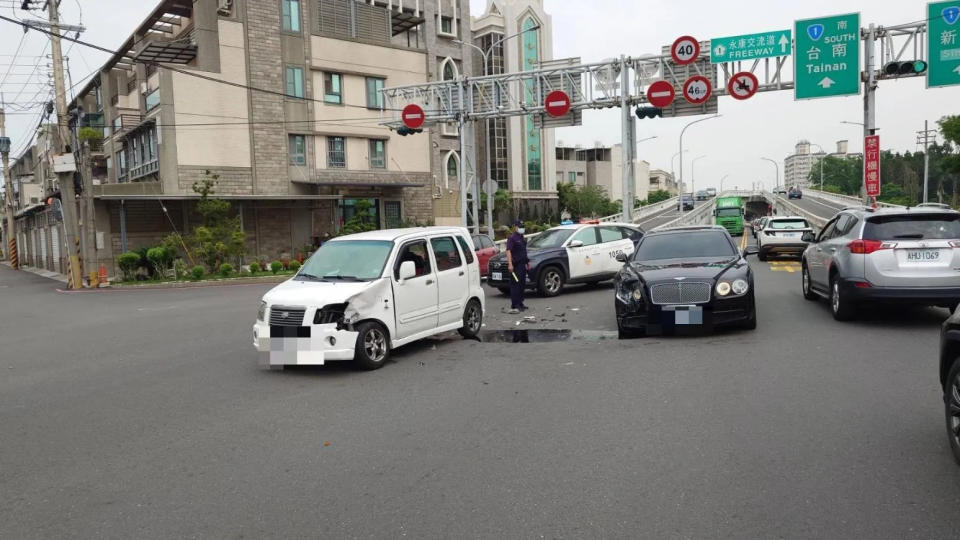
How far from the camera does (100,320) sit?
615 inches

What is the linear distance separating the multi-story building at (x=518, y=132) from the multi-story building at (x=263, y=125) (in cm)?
2093

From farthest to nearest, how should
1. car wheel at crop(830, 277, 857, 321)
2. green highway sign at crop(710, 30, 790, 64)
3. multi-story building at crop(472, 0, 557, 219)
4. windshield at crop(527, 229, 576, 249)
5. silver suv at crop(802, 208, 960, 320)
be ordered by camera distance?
multi-story building at crop(472, 0, 557, 219)
green highway sign at crop(710, 30, 790, 64)
windshield at crop(527, 229, 576, 249)
car wheel at crop(830, 277, 857, 321)
silver suv at crop(802, 208, 960, 320)

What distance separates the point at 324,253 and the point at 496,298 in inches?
281

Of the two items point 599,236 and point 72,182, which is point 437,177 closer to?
point 72,182

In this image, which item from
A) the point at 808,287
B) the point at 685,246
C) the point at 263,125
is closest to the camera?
the point at 685,246

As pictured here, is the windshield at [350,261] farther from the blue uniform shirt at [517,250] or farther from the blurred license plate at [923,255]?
the blurred license plate at [923,255]

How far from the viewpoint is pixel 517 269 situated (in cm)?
1423

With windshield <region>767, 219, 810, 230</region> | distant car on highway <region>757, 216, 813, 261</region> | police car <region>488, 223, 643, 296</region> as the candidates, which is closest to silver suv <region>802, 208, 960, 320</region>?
police car <region>488, 223, 643, 296</region>

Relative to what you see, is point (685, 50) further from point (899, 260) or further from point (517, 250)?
point (899, 260)

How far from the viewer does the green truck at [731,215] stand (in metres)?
45.3

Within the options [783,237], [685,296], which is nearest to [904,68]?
[783,237]

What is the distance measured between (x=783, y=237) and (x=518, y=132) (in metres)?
42.0

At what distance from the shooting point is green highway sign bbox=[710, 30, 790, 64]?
2428 centimetres

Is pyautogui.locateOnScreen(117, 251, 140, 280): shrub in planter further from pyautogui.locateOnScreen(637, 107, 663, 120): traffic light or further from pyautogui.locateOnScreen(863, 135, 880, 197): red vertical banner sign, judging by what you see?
pyautogui.locateOnScreen(863, 135, 880, 197): red vertical banner sign
